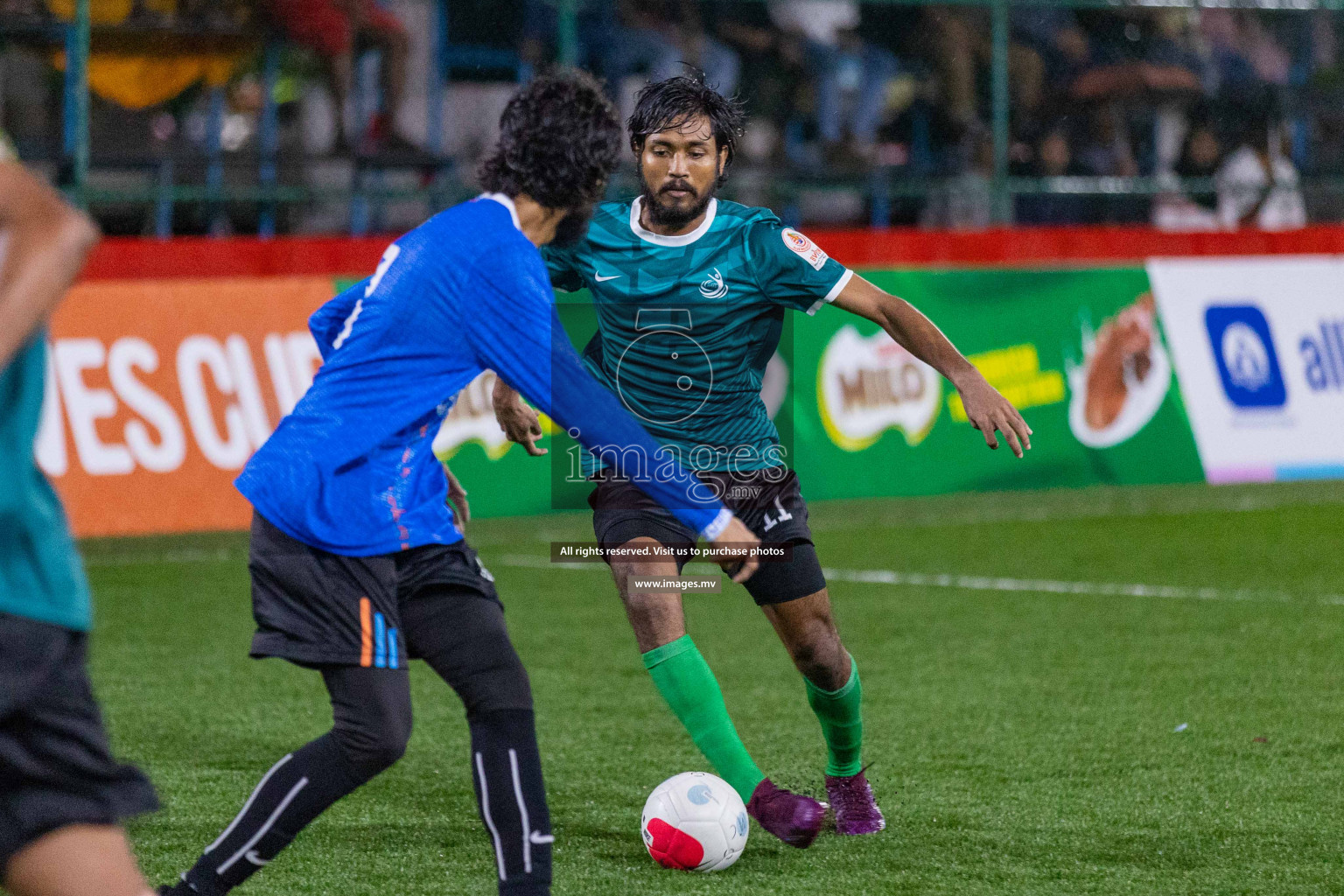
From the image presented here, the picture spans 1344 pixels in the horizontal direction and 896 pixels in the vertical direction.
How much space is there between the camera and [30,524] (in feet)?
8.04

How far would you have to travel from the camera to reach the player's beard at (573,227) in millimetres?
3357

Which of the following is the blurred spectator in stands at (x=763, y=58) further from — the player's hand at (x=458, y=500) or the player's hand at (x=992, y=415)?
the player's hand at (x=458, y=500)

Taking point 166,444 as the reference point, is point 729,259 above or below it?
above

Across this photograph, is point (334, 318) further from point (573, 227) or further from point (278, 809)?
point (278, 809)

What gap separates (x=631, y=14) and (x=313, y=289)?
4.09m

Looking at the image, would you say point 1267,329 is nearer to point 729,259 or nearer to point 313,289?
point 313,289

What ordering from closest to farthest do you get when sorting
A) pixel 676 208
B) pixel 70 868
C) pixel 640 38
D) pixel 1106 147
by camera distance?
1. pixel 70 868
2. pixel 676 208
3. pixel 640 38
4. pixel 1106 147

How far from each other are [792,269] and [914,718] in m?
1.99

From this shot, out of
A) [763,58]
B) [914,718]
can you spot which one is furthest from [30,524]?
[763,58]

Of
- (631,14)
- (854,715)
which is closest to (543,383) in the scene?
(854,715)

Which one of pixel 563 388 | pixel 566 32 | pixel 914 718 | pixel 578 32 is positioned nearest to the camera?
pixel 563 388

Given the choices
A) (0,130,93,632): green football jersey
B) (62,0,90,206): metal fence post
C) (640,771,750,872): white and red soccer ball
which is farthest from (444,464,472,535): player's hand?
(62,0,90,206): metal fence post

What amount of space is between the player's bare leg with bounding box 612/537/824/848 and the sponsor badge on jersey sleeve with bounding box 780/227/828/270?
773mm

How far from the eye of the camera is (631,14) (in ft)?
42.0
